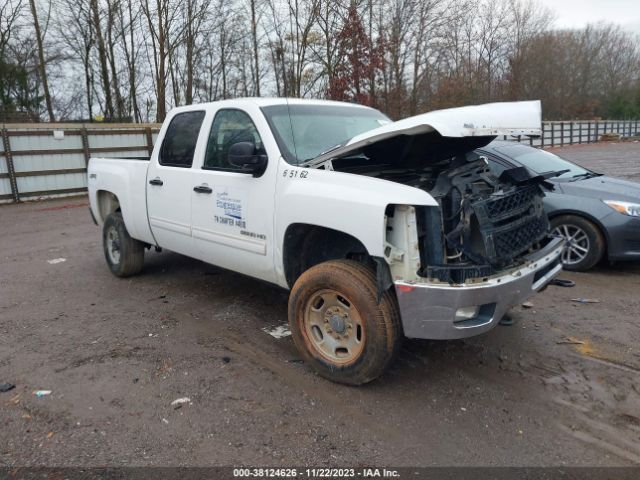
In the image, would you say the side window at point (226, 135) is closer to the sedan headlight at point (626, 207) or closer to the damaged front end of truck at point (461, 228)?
the damaged front end of truck at point (461, 228)

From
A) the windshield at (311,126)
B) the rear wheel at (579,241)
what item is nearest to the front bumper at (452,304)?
the windshield at (311,126)

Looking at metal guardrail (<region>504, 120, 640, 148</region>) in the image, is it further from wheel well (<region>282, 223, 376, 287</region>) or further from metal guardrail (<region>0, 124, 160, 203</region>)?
wheel well (<region>282, 223, 376, 287</region>)

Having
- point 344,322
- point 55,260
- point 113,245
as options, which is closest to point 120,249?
point 113,245

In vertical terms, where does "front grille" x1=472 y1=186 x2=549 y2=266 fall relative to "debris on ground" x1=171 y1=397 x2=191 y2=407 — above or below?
above

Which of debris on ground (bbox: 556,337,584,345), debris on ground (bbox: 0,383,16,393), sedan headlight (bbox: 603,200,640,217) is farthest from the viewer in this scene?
sedan headlight (bbox: 603,200,640,217)

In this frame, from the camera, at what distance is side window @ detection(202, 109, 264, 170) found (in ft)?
14.2

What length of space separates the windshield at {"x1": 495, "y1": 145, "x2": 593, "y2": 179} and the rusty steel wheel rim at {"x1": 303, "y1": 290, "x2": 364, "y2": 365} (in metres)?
4.05

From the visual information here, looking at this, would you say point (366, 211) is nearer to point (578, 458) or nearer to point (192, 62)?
point (578, 458)

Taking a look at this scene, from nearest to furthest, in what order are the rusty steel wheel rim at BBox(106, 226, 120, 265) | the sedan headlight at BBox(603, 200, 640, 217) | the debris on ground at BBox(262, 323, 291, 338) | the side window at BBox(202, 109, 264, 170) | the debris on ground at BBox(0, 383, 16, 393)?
the debris on ground at BBox(0, 383, 16, 393) < the side window at BBox(202, 109, 264, 170) < the debris on ground at BBox(262, 323, 291, 338) < the sedan headlight at BBox(603, 200, 640, 217) < the rusty steel wheel rim at BBox(106, 226, 120, 265)

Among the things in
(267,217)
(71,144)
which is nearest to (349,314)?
(267,217)

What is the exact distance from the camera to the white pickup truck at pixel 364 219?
3117mm

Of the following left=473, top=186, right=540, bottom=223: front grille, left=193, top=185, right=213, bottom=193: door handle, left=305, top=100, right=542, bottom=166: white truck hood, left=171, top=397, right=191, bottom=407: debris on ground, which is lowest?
Result: left=171, top=397, right=191, bottom=407: debris on ground

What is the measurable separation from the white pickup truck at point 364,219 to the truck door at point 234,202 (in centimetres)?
1

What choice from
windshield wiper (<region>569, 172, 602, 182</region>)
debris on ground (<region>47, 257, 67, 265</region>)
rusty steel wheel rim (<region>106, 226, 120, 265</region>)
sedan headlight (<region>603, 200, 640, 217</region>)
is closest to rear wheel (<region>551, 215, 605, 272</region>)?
sedan headlight (<region>603, 200, 640, 217</region>)
